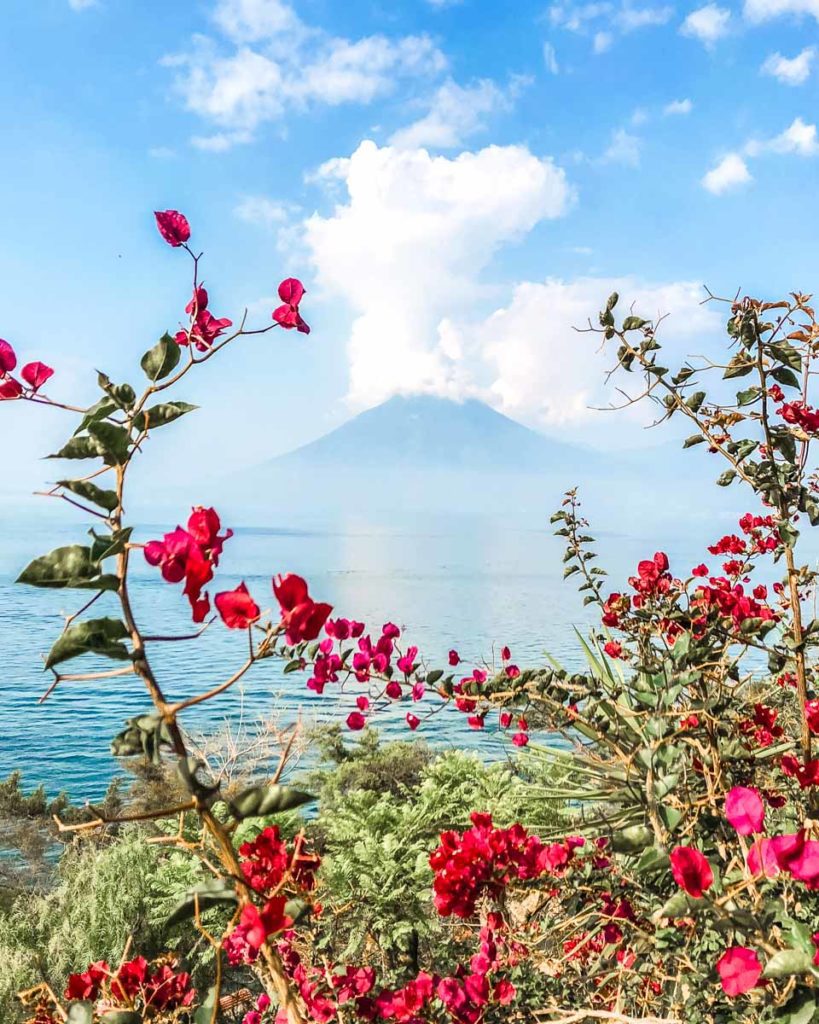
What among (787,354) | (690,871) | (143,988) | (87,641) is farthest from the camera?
(787,354)

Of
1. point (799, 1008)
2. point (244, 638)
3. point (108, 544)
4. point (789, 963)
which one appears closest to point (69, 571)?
point (108, 544)

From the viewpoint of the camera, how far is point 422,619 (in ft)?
95.6

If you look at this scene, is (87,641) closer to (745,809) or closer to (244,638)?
(745,809)

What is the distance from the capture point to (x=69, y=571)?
557 millimetres

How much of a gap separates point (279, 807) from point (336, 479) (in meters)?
198

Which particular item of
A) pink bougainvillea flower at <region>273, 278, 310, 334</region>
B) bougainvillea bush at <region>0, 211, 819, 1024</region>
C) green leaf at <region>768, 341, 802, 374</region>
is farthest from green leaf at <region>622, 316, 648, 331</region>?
pink bougainvillea flower at <region>273, 278, 310, 334</region>

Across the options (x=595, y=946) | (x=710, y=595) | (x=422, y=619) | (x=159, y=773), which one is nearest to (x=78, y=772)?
(x=159, y=773)

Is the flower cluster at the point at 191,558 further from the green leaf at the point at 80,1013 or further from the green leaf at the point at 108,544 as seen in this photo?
the green leaf at the point at 80,1013

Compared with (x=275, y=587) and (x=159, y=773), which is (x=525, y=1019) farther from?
(x=159, y=773)

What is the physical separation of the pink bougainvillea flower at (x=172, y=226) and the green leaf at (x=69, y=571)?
0.52 m

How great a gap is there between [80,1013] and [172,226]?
0.88m

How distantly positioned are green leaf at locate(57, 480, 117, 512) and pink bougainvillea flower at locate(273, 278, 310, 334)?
486 millimetres

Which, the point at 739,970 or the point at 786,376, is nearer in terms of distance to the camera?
the point at 739,970

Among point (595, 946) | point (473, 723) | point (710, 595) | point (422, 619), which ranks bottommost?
point (422, 619)
